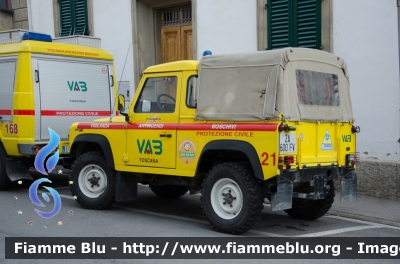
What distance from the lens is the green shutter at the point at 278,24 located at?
1241cm

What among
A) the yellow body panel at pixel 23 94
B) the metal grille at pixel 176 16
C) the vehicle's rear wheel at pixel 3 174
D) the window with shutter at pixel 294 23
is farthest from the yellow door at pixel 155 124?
the metal grille at pixel 176 16

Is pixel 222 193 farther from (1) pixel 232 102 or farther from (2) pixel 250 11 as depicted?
(2) pixel 250 11

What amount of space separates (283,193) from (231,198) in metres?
0.74

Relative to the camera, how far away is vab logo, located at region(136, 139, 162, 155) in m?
8.32

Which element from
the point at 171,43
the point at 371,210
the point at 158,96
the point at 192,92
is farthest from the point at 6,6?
the point at 371,210

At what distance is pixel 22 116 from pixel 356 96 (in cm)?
640

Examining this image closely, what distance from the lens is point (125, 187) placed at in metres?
9.00

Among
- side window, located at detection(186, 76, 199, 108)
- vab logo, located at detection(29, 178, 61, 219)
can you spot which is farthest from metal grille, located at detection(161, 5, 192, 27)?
side window, located at detection(186, 76, 199, 108)

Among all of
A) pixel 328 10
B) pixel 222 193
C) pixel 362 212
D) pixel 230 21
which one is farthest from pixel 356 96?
pixel 222 193

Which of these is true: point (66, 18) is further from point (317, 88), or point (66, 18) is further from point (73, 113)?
point (317, 88)

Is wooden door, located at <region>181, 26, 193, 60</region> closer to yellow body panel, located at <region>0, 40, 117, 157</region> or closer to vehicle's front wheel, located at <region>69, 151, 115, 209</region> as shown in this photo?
yellow body panel, located at <region>0, 40, 117, 157</region>

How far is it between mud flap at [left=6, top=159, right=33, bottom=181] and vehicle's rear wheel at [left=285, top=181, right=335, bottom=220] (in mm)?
5342

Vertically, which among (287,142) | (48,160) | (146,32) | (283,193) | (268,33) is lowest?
(283,193)

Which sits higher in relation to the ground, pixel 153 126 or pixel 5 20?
pixel 5 20
